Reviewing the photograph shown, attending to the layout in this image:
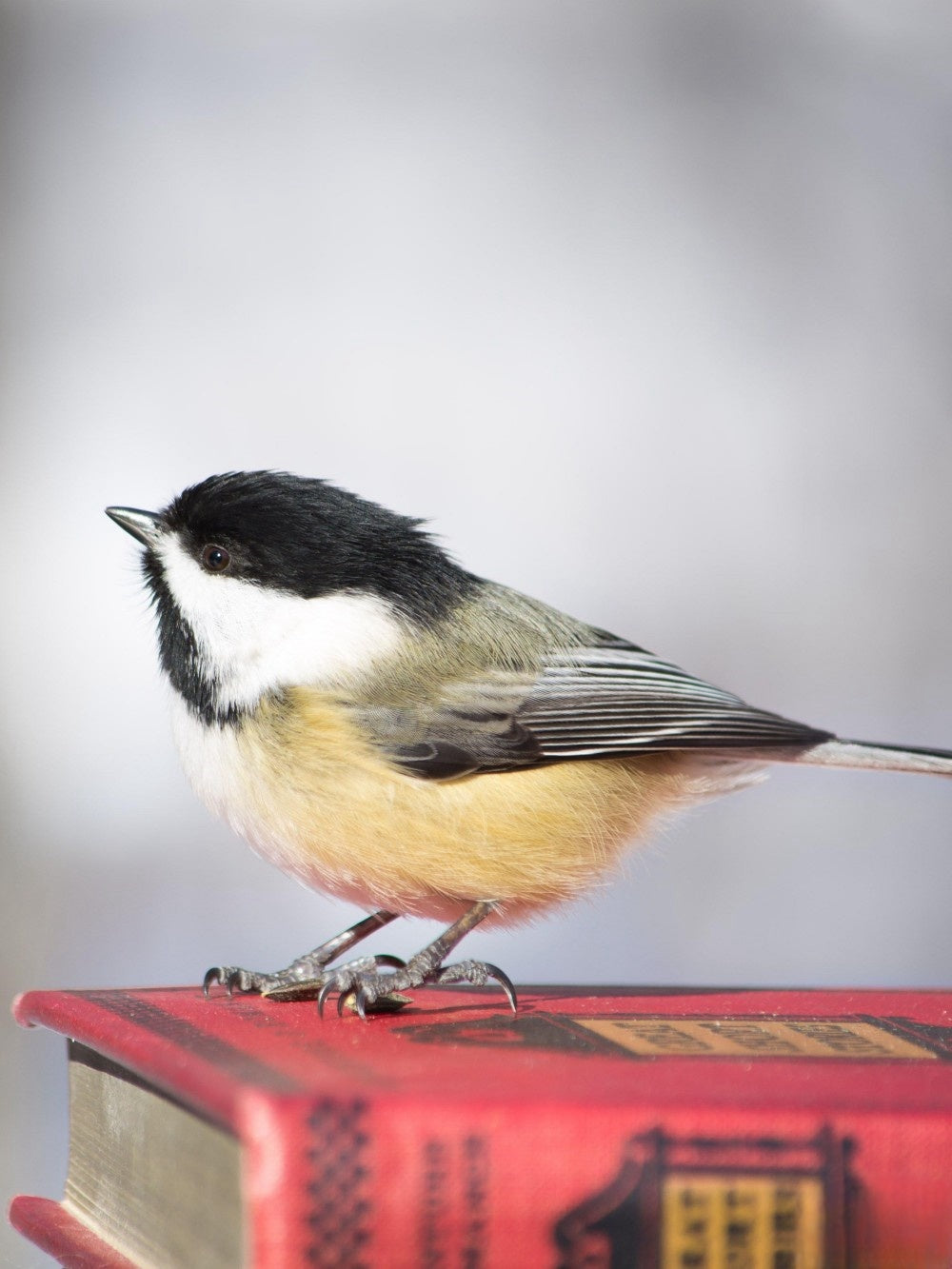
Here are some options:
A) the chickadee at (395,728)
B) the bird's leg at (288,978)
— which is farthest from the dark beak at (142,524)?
the bird's leg at (288,978)

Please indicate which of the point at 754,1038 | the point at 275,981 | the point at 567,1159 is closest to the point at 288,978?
the point at 275,981

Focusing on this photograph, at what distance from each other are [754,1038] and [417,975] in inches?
10.7

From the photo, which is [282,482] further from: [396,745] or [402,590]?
[396,745]

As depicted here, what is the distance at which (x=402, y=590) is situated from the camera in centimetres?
118

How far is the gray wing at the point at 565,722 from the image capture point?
3.57ft

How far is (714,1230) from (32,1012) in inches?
20.9

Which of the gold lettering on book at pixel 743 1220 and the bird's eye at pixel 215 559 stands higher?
the bird's eye at pixel 215 559

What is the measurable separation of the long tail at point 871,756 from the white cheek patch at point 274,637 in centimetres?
38

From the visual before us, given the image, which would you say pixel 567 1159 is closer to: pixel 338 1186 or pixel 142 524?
pixel 338 1186

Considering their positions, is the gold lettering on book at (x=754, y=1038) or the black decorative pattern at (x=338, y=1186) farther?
the gold lettering on book at (x=754, y=1038)

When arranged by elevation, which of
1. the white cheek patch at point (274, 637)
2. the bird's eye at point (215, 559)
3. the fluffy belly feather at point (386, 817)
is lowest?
the fluffy belly feather at point (386, 817)

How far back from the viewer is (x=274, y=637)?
3.69 feet

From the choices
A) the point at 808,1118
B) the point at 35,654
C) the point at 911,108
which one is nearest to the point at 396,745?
the point at 808,1118

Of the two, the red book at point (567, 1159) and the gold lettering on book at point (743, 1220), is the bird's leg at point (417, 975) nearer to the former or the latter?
the red book at point (567, 1159)
